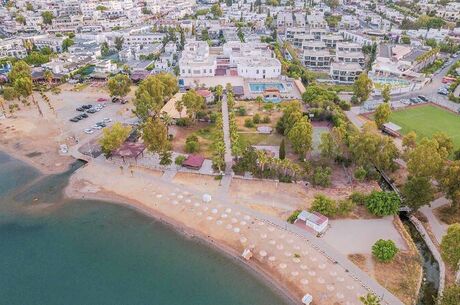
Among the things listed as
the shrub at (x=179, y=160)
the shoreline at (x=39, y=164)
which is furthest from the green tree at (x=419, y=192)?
the shoreline at (x=39, y=164)

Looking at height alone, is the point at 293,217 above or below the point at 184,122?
below

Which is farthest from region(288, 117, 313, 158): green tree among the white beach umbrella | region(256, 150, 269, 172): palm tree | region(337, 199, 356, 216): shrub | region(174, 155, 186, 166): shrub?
region(174, 155, 186, 166): shrub

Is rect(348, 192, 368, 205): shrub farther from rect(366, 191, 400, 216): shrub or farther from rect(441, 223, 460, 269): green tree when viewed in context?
rect(441, 223, 460, 269): green tree

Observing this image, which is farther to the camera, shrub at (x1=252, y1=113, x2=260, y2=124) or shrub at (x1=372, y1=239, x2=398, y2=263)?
shrub at (x1=252, y1=113, x2=260, y2=124)

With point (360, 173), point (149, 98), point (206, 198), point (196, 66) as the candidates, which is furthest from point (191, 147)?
point (196, 66)

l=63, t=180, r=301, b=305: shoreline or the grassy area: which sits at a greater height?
the grassy area

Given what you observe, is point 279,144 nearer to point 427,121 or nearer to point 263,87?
point 263,87

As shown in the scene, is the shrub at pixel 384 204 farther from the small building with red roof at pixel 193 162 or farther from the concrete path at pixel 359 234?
the small building with red roof at pixel 193 162
